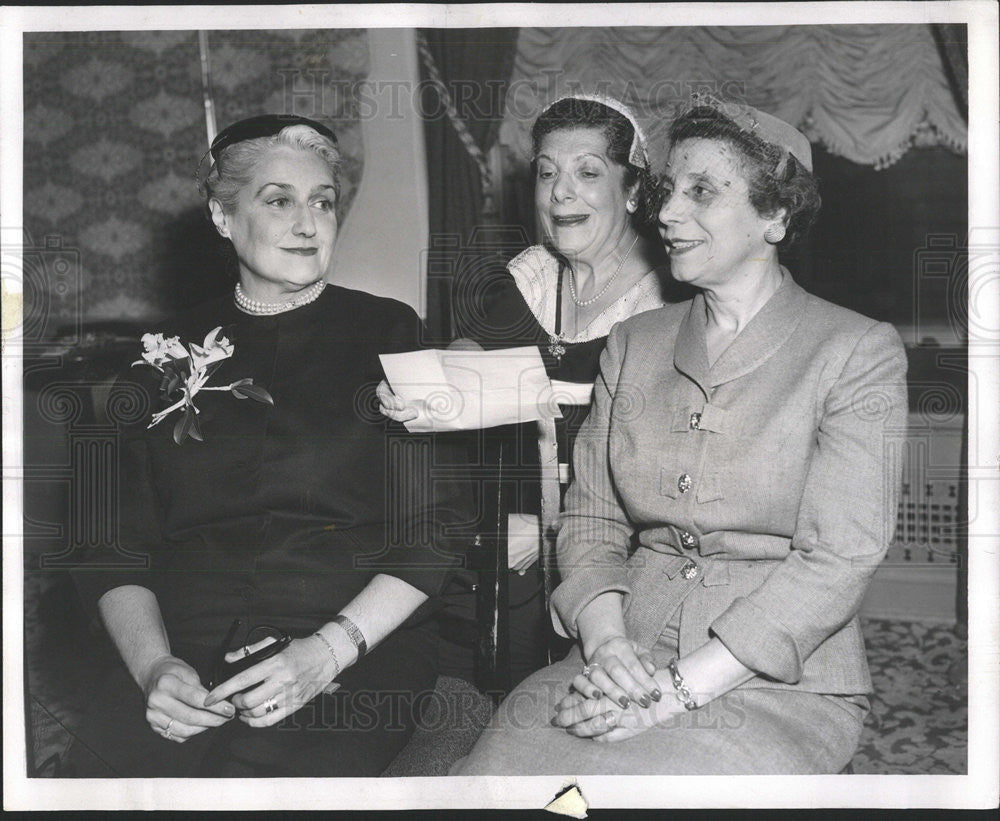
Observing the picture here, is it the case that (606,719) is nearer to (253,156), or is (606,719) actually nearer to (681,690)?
(681,690)

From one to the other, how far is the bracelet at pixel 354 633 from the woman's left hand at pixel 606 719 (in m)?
0.41

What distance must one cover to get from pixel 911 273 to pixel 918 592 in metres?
0.66

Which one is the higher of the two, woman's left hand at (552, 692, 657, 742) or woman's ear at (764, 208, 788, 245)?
woman's ear at (764, 208, 788, 245)

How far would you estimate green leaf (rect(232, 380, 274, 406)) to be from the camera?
6.23ft

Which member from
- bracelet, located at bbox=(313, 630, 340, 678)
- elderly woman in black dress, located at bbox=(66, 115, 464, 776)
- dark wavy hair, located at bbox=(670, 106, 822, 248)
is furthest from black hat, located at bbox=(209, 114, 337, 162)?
bracelet, located at bbox=(313, 630, 340, 678)

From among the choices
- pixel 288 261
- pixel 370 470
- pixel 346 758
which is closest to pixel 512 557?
pixel 370 470

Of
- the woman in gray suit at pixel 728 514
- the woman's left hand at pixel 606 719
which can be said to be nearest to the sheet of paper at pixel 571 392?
the woman in gray suit at pixel 728 514

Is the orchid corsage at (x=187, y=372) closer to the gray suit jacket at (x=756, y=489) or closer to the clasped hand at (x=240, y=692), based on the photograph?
the clasped hand at (x=240, y=692)

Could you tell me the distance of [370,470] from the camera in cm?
186

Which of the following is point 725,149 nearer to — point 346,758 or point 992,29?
point 992,29

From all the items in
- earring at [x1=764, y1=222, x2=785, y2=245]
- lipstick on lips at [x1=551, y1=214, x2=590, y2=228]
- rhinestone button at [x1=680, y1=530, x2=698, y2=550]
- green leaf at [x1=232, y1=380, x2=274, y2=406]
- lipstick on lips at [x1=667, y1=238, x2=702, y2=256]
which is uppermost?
lipstick on lips at [x1=551, y1=214, x2=590, y2=228]

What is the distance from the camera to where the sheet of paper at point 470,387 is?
188 cm

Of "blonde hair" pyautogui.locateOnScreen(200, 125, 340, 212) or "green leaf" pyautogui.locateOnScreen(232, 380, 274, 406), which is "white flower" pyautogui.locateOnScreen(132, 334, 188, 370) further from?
"blonde hair" pyautogui.locateOnScreen(200, 125, 340, 212)

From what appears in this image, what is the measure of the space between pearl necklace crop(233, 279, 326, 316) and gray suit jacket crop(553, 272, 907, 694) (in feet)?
2.10
